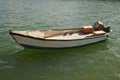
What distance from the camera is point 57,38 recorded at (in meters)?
19.5

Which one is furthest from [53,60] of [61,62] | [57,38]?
[57,38]

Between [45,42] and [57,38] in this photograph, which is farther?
[57,38]

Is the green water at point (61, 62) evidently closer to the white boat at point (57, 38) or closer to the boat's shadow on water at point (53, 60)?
the boat's shadow on water at point (53, 60)

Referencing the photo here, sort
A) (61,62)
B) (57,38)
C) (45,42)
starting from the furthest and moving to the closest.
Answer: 1. (57,38)
2. (45,42)
3. (61,62)

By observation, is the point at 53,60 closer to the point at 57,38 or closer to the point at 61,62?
the point at 61,62

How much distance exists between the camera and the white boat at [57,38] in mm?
16984

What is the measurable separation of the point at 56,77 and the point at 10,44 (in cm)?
742

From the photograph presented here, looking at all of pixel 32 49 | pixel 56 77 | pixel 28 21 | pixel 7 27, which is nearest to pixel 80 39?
pixel 32 49

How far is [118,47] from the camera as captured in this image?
67.1 feet

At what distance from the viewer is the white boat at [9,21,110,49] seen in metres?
17.0

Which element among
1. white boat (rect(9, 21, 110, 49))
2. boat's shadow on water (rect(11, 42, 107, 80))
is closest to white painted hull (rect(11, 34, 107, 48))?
white boat (rect(9, 21, 110, 49))

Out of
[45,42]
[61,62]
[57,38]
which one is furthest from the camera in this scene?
[57,38]

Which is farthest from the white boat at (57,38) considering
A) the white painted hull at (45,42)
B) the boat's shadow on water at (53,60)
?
the boat's shadow on water at (53,60)

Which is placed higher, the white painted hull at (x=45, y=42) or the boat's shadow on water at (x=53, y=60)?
the white painted hull at (x=45, y=42)
